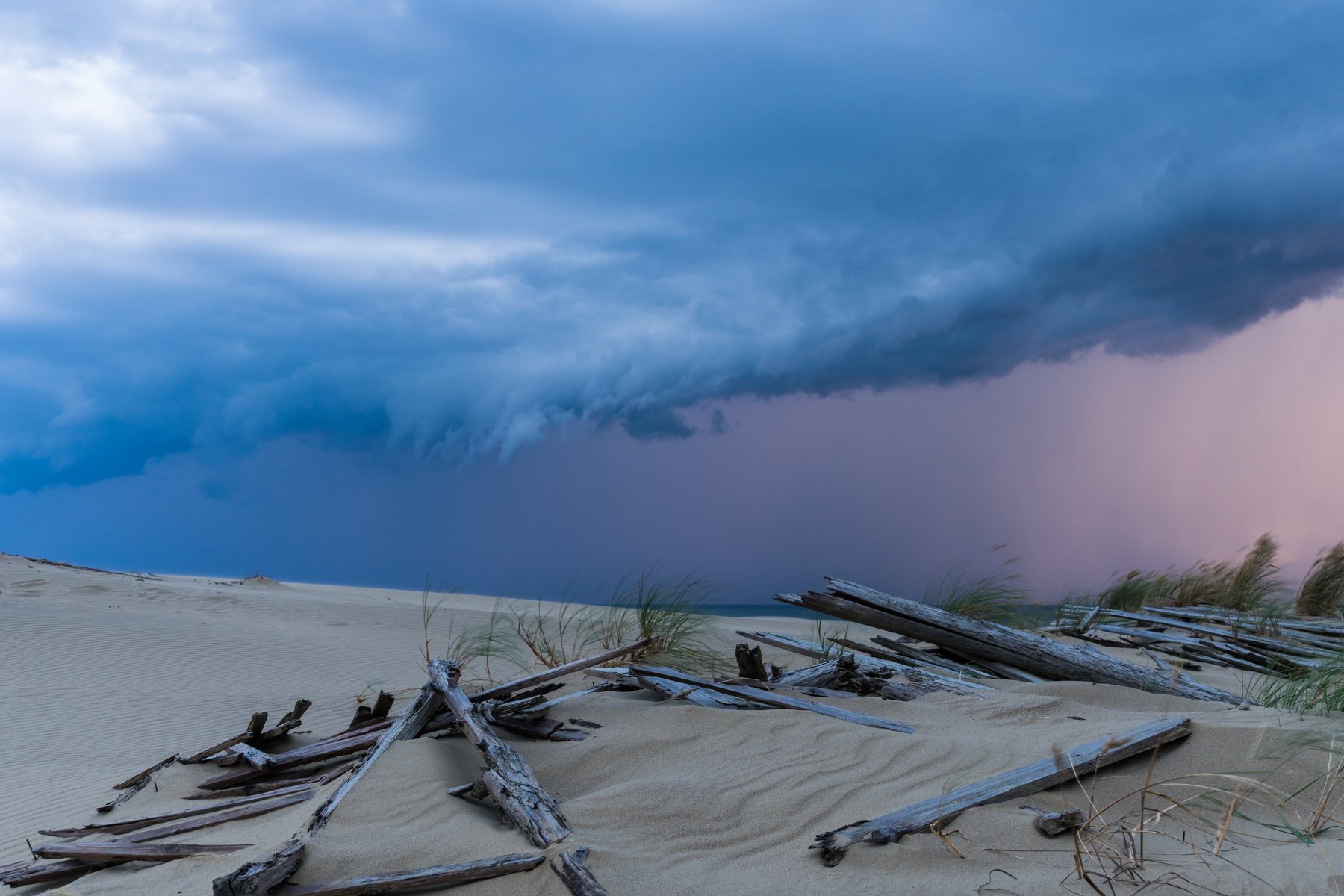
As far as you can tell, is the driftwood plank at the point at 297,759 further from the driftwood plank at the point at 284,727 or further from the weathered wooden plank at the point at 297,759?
the driftwood plank at the point at 284,727

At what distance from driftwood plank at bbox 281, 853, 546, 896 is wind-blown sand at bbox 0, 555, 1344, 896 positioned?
5 cm

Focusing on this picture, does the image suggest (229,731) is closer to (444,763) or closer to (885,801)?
(444,763)

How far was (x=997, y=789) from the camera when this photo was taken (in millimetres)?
3414

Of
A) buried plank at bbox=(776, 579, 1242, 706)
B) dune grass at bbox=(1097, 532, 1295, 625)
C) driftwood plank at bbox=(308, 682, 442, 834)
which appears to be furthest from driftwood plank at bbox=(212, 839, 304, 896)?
dune grass at bbox=(1097, 532, 1295, 625)

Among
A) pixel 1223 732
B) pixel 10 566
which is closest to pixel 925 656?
pixel 1223 732

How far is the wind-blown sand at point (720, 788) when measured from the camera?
9.48 ft

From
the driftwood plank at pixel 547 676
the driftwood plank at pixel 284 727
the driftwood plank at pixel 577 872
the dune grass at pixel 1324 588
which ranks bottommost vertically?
the dune grass at pixel 1324 588

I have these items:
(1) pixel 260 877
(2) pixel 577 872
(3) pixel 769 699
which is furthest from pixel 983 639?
(1) pixel 260 877

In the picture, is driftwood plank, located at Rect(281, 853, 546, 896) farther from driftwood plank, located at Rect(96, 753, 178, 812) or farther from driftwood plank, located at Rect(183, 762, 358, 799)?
driftwood plank, located at Rect(96, 753, 178, 812)

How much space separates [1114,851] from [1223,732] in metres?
1.70

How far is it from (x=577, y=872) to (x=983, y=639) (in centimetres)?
428

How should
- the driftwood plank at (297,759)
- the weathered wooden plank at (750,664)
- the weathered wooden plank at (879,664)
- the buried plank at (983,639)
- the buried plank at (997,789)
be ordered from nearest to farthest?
the buried plank at (997,789)
the driftwood plank at (297,759)
the weathered wooden plank at (750,664)
the weathered wooden plank at (879,664)
the buried plank at (983,639)

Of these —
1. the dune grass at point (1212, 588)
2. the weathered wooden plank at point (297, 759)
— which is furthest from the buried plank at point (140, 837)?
the dune grass at point (1212, 588)

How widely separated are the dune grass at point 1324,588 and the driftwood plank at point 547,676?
10.8m
